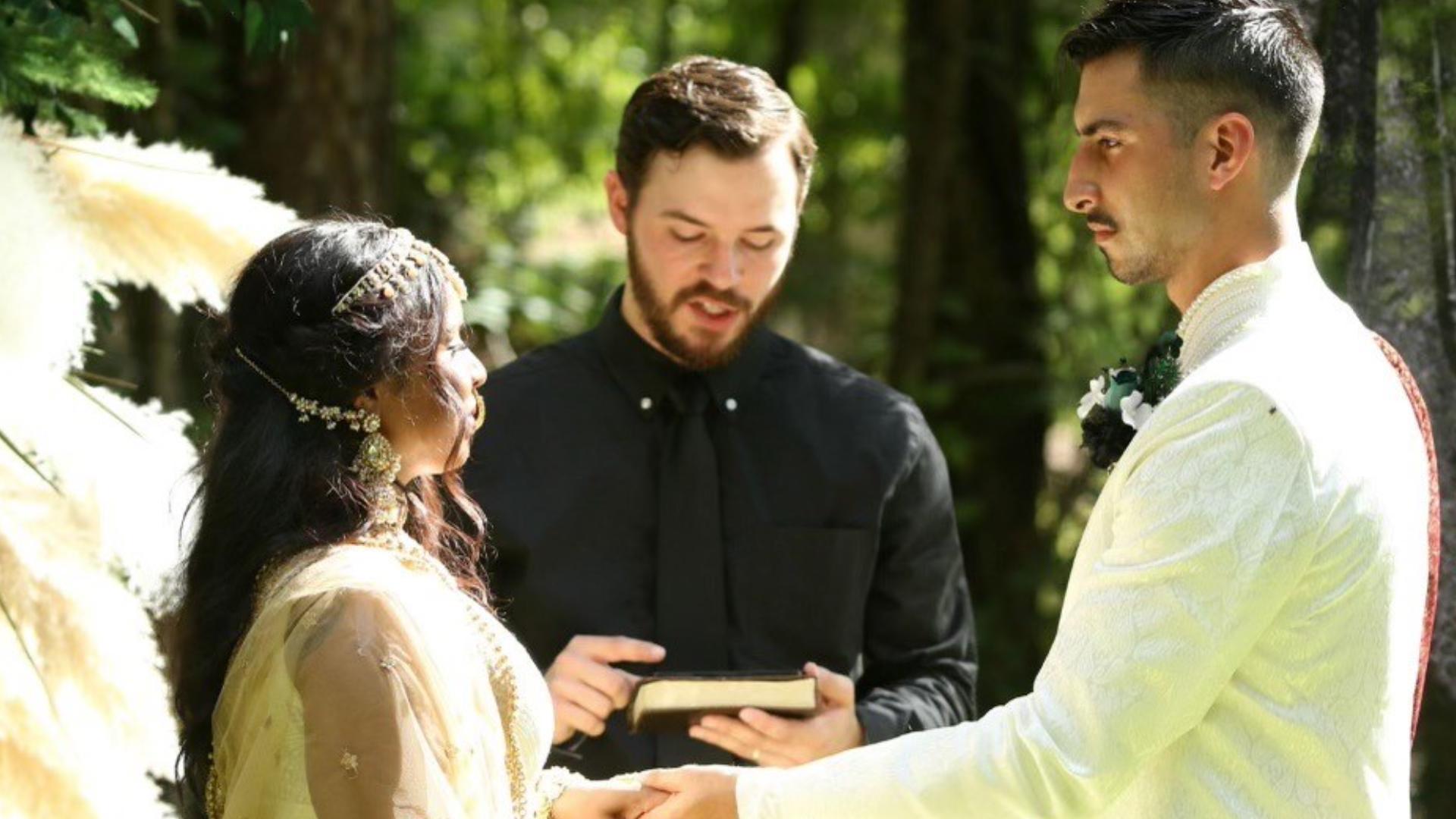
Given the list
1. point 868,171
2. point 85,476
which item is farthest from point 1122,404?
point 868,171

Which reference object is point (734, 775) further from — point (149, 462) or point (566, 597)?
point (149, 462)

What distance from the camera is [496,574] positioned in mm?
3496

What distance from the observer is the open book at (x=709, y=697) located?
3070 mm

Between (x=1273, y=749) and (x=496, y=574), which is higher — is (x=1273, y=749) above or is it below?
above

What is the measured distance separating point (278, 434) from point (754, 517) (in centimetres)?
122

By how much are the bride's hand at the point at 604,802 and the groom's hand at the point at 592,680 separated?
0.21 m

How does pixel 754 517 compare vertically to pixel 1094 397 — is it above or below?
below

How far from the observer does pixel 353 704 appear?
2.30 meters

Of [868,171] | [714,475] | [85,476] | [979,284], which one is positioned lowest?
[979,284]

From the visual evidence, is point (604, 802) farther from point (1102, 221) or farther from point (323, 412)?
point (1102, 221)

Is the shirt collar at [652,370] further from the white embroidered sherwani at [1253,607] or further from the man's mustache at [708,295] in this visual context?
the white embroidered sherwani at [1253,607]

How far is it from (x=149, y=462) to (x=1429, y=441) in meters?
1.84

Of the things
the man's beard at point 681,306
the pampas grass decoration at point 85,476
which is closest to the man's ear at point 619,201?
the man's beard at point 681,306

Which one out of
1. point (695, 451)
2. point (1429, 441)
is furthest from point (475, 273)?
point (1429, 441)
